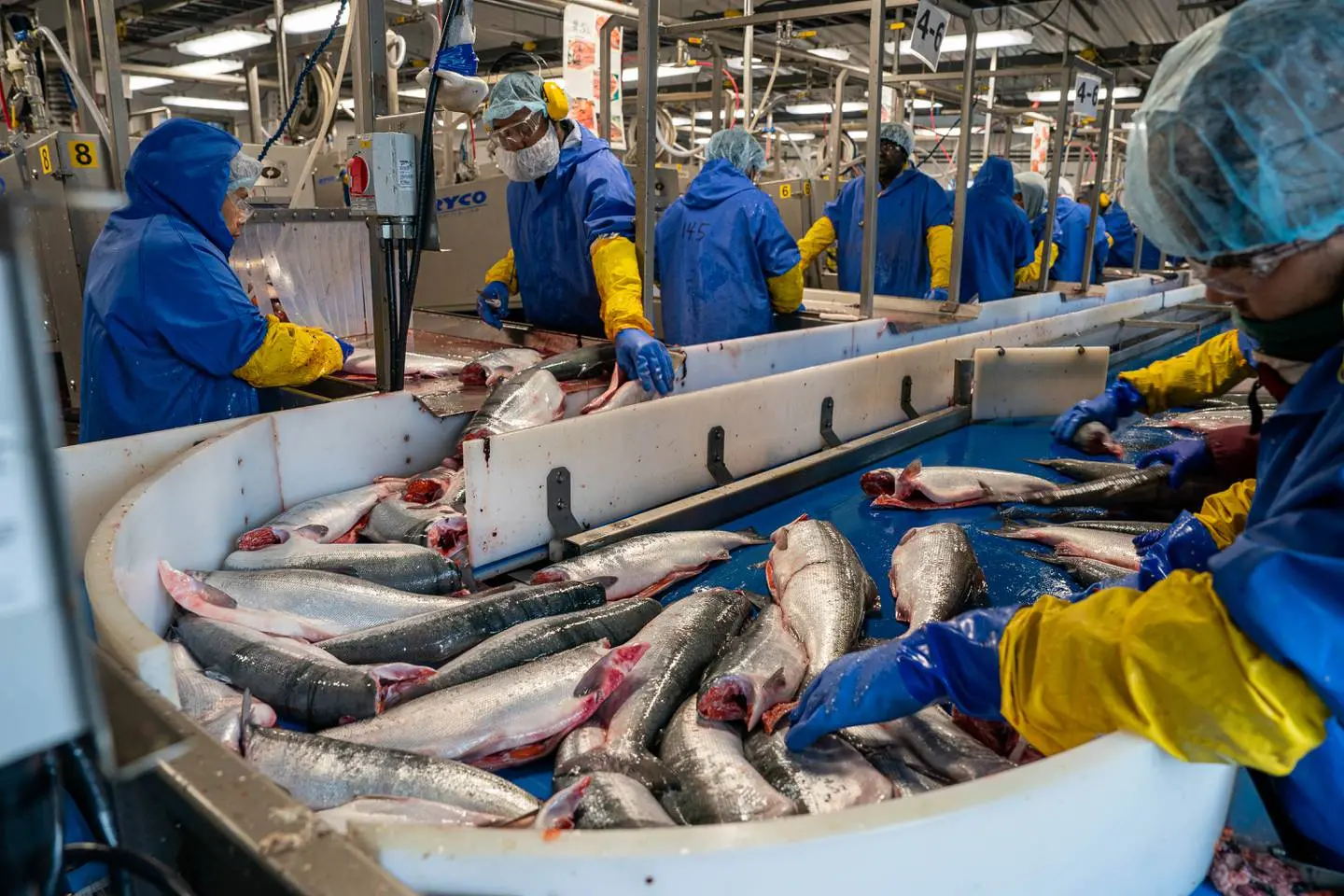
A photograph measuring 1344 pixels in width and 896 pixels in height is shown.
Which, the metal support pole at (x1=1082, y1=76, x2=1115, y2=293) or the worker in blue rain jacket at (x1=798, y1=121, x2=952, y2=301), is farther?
the metal support pole at (x1=1082, y1=76, x2=1115, y2=293)

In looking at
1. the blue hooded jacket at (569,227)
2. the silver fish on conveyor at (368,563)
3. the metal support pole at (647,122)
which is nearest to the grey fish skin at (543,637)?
the silver fish on conveyor at (368,563)

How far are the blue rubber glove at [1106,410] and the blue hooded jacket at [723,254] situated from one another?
1738mm

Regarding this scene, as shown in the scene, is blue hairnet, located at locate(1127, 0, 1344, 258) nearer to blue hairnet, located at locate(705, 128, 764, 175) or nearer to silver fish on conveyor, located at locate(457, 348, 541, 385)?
silver fish on conveyor, located at locate(457, 348, 541, 385)

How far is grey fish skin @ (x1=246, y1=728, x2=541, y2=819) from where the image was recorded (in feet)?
5.61

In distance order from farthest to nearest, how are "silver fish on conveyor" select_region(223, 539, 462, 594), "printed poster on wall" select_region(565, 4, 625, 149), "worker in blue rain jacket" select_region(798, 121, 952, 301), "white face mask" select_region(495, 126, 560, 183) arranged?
1. "worker in blue rain jacket" select_region(798, 121, 952, 301)
2. "printed poster on wall" select_region(565, 4, 625, 149)
3. "white face mask" select_region(495, 126, 560, 183)
4. "silver fish on conveyor" select_region(223, 539, 462, 594)

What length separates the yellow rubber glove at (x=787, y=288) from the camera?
5.06 metres

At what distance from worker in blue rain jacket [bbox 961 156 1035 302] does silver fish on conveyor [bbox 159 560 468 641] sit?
5922 mm

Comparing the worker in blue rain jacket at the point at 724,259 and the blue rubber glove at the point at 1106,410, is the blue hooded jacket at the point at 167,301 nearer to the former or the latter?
the worker in blue rain jacket at the point at 724,259

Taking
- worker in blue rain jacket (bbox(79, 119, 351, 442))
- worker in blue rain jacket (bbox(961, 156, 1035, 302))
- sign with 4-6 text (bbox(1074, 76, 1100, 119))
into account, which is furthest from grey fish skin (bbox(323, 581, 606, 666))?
sign with 4-6 text (bbox(1074, 76, 1100, 119))

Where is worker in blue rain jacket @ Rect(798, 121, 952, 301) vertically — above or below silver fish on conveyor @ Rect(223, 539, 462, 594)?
above

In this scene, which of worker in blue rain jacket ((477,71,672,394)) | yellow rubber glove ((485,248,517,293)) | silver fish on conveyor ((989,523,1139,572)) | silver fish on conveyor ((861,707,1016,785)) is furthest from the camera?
yellow rubber glove ((485,248,517,293))

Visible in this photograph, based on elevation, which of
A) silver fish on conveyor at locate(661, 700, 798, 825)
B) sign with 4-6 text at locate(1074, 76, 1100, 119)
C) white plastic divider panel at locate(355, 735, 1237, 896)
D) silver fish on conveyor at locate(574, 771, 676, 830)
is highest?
sign with 4-6 text at locate(1074, 76, 1100, 119)

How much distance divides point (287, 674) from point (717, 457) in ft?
6.28

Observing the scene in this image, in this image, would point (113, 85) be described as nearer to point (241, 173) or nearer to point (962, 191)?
point (241, 173)
